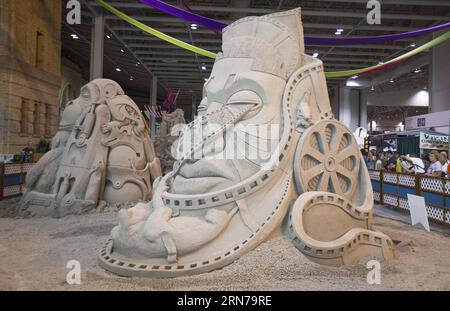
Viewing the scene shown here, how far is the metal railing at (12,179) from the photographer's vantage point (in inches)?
270

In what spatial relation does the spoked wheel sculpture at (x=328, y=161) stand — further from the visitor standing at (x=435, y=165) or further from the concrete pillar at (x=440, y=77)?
the concrete pillar at (x=440, y=77)

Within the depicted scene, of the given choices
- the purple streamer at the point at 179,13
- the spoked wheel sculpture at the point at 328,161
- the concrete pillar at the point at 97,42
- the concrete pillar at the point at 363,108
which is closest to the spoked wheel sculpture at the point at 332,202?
the spoked wheel sculpture at the point at 328,161

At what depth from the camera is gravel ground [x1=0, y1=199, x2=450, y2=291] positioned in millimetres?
2648

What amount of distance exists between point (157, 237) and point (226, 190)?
697 mm

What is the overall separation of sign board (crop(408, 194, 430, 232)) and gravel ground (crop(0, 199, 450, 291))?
1361mm

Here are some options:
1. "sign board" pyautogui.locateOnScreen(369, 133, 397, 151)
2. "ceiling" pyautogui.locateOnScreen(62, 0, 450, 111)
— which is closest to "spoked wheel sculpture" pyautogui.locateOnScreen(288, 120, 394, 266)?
"ceiling" pyautogui.locateOnScreen(62, 0, 450, 111)

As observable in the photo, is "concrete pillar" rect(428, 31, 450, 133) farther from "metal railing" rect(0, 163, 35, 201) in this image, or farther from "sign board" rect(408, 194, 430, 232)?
"metal railing" rect(0, 163, 35, 201)

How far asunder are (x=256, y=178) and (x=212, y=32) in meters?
9.48

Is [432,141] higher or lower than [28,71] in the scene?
lower

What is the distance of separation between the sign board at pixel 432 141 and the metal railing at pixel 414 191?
2192mm

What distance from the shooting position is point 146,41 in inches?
506

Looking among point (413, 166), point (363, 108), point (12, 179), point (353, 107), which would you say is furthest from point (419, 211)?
point (363, 108)

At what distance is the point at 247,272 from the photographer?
280 cm

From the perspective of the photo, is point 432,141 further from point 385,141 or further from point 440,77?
point 385,141
